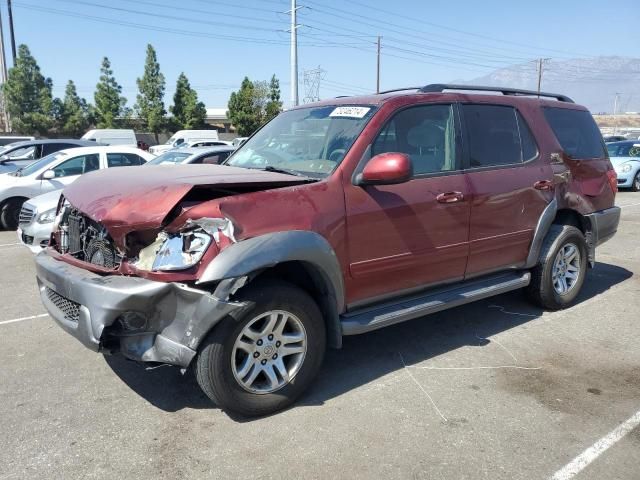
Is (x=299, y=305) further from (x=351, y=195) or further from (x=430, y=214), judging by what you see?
(x=430, y=214)

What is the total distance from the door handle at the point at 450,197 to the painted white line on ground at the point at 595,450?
A: 73.1 inches

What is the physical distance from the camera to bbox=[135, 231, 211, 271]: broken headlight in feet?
9.78

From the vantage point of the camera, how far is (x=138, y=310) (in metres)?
2.93

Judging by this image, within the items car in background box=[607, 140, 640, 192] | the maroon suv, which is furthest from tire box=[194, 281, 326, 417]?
car in background box=[607, 140, 640, 192]

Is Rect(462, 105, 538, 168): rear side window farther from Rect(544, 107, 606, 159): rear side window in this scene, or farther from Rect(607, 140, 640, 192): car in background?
Rect(607, 140, 640, 192): car in background

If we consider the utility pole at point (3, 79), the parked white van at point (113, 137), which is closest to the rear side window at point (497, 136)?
the parked white van at point (113, 137)

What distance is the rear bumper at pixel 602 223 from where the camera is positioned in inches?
220

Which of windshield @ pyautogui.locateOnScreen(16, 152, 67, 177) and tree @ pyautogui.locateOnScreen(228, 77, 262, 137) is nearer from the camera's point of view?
windshield @ pyautogui.locateOnScreen(16, 152, 67, 177)

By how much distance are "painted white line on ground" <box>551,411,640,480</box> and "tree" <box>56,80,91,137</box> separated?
4930 centimetres

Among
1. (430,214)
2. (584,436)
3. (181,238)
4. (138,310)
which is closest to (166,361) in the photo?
(138,310)

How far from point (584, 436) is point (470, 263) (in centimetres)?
162

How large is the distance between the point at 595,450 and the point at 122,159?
970cm

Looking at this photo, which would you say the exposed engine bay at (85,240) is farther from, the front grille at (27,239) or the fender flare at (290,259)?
A: the front grille at (27,239)

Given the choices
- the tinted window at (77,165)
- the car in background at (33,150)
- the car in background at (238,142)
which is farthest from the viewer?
A: the car in background at (33,150)
